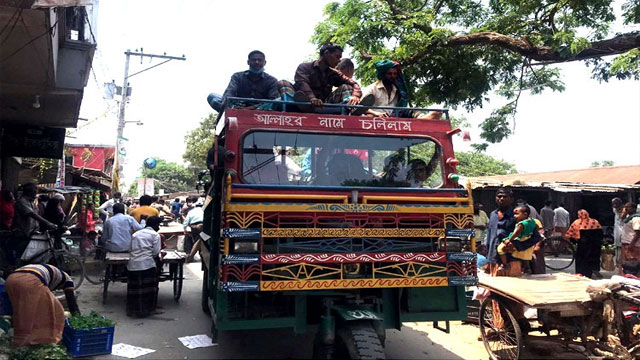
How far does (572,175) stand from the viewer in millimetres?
19688

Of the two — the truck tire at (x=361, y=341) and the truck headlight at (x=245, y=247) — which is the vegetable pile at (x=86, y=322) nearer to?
the truck headlight at (x=245, y=247)

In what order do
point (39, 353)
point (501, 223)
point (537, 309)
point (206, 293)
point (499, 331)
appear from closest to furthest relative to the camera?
point (39, 353), point (537, 309), point (499, 331), point (206, 293), point (501, 223)

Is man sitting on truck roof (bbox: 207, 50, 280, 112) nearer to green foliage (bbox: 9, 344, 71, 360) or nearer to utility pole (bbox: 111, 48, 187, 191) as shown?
green foliage (bbox: 9, 344, 71, 360)

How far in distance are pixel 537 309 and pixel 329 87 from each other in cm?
340

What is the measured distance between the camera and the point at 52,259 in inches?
312

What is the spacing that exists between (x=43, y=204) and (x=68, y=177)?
967 centimetres

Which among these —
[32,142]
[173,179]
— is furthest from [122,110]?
[173,179]

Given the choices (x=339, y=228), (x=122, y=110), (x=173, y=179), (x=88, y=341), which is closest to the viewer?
(x=339, y=228)

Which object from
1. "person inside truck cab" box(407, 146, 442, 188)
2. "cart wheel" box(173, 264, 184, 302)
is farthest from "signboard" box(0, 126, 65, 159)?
"person inside truck cab" box(407, 146, 442, 188)

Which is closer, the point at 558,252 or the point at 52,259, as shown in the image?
the point at 52,259

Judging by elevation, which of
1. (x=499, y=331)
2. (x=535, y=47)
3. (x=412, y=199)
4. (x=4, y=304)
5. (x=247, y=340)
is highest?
(x=535, y=47)

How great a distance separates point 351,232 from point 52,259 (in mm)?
6392

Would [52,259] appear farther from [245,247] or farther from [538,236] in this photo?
[538,236]

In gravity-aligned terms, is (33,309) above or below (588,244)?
below
